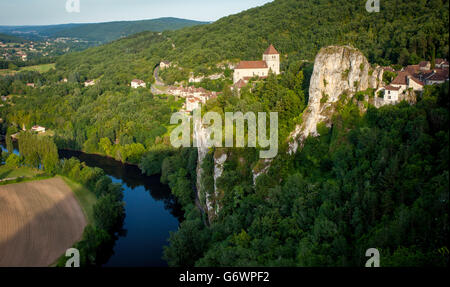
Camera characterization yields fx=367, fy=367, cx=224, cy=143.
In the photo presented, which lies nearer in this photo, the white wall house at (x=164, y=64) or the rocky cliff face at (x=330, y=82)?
the rocky cliff face at (x=330, y=82)

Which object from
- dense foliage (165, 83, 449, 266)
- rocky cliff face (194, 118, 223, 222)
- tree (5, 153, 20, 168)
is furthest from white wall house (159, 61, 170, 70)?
dense foliage (165, 83, 449, 266)

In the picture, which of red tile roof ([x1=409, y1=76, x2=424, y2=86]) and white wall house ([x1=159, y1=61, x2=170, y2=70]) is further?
white wall house ([x1=159, y1=61, x2=170, y2=70])

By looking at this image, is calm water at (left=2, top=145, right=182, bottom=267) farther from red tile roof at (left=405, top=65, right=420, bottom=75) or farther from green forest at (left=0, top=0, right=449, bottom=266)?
red tile roof at (left=405, top=65, right=420, bottom=75)

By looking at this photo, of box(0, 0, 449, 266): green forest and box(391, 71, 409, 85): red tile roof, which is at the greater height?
box(391, 71, 409, 85): red tile roof

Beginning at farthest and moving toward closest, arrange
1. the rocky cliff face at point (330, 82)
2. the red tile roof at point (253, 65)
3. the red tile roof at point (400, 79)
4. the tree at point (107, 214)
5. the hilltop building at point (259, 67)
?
1. the red tile roof at point (253, 65)
2. the hilltop building at point (259, 67)
3. the tree at point (107, 214)
4. the rocky cliff face at point (330, 82)
5. the red tile roof at point (400, 79)

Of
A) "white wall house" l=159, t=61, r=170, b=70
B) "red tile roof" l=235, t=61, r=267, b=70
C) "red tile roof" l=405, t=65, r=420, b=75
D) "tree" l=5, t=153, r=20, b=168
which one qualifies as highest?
"white wall house" l=159, t=61, r=170, b=70

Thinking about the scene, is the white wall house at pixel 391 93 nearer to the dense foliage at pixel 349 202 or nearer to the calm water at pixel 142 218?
the dense foliage at pixel 349 202

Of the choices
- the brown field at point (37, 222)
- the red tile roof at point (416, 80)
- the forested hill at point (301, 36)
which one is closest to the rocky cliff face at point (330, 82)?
the red tile roof at point (416, 80)
